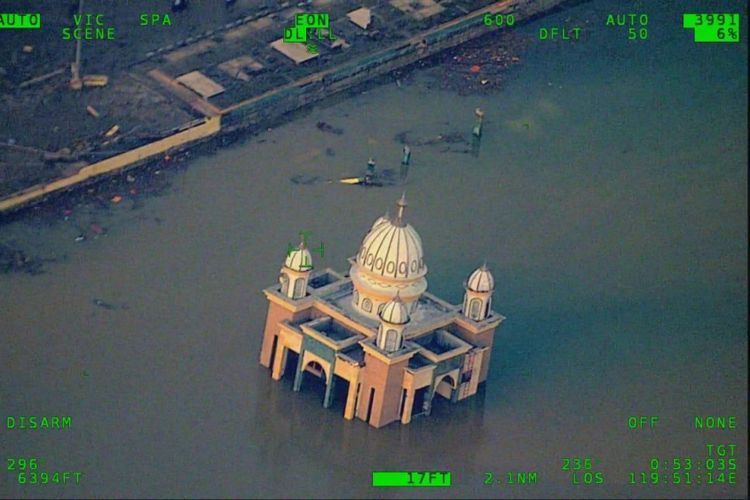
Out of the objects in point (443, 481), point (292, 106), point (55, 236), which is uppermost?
point (292, 106)

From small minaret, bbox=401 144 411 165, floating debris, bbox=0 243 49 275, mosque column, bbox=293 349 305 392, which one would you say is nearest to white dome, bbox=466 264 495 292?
mosque column, bbox=293 349 305 392

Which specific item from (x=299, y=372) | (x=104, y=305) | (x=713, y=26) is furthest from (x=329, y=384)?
(x=713, y=26)

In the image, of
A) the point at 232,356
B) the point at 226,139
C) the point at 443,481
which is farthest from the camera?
the point at 226,139

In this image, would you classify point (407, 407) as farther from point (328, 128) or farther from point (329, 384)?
point (328, 128)

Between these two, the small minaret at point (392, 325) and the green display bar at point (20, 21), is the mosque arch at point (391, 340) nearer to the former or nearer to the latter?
the small minaret at point (392, 325)

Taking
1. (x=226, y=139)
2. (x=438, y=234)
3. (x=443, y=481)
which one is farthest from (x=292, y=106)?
(x=443, y=481)

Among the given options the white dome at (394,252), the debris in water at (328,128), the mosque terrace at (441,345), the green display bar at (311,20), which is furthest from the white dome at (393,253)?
the green display bar at (311,20)

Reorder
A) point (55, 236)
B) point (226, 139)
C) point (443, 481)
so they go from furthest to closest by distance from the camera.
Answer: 1. point (226, 139)
2. point (55, 236)
3. point (443, 481)

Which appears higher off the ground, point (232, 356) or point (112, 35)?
point (112, 35)

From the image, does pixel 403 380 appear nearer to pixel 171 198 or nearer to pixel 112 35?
pixel 171 198
